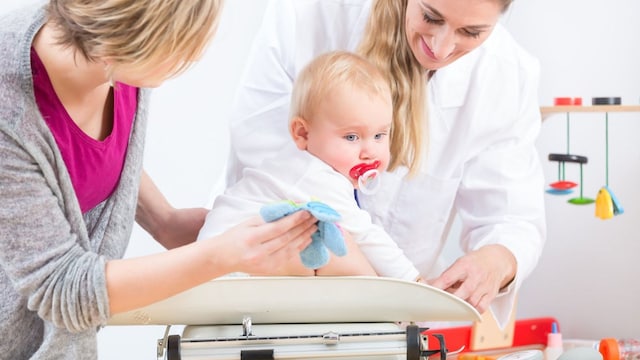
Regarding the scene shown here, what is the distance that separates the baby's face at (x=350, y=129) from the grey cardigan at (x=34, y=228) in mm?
339

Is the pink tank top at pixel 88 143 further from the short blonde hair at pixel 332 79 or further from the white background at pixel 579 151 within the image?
the white background at pixel 579 151

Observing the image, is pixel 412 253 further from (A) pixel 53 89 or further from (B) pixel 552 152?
(B) pixel 552 152

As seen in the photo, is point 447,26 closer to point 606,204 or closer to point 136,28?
point 136,28

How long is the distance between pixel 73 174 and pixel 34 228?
0.10 m

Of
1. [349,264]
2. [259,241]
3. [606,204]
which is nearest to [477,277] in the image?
[349,264]

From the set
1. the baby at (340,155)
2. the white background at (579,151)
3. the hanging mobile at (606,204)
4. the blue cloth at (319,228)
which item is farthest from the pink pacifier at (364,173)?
the hanging mobile at (606,204)

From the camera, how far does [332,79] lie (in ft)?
3.81

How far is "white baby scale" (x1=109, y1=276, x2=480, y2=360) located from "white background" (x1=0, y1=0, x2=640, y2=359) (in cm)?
101

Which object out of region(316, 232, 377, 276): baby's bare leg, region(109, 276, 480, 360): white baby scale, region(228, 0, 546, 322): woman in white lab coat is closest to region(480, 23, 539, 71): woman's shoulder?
region(228, 0, 546, 322): woman in white lab coat

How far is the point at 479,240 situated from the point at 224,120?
0.76 meters

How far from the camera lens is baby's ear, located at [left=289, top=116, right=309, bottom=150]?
1203mm

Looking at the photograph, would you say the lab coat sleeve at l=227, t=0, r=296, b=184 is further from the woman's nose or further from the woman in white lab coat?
the woman's nose

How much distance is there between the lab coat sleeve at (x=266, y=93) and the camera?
129 centimetres

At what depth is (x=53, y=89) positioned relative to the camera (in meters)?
0.93
